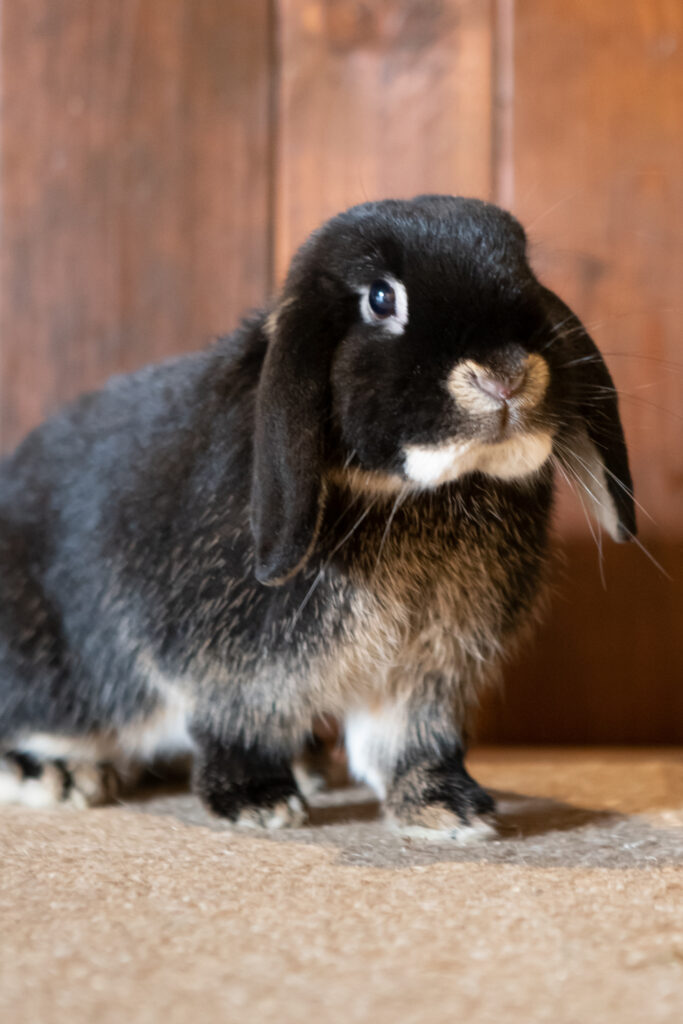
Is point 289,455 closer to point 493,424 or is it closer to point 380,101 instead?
point 493,424

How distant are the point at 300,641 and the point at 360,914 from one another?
0.32 m

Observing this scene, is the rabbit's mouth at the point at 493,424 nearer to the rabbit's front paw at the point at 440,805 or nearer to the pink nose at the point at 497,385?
the pink nose at the point at 497,385

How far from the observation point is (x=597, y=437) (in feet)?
3.58

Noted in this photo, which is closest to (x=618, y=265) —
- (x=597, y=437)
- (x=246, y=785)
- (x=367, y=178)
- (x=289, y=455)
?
(x=367, y=178)

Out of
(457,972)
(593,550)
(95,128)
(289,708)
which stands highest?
(95,128)

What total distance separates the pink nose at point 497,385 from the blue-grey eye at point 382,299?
0.12 m

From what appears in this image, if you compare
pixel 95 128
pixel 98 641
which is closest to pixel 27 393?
pixel 95 128

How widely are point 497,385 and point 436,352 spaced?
0.21ft

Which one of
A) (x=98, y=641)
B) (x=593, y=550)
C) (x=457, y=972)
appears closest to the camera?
(x=457, y=972)

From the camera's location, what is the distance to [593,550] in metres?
1.58

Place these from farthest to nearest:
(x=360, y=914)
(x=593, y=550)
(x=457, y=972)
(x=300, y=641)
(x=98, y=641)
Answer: (x=593, y=550) < (x=98, y=641) < (x=300, y=641) < (x=360, y=914) < (x=457, y=972)

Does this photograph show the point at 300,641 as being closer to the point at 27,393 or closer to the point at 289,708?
the point at 289,708

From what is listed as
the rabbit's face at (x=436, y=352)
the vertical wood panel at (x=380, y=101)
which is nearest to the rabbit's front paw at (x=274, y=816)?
the rabbit's face at (x=436, y=352)

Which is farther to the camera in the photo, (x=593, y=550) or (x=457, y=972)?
(x=593, y=550)
